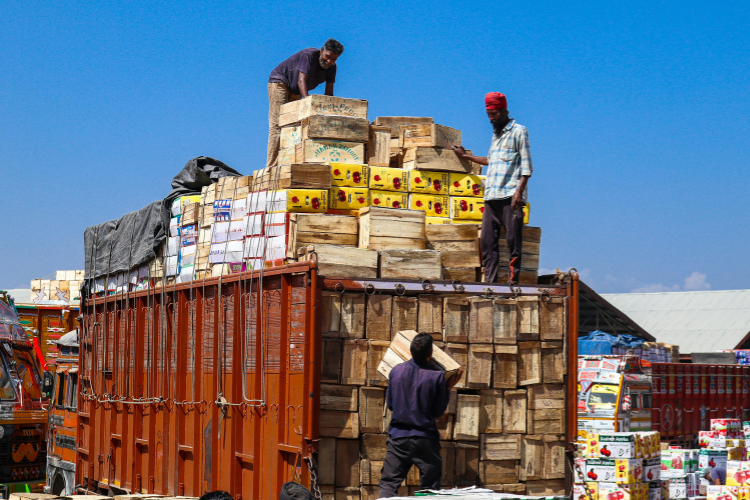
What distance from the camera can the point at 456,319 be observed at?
7703 millimetres

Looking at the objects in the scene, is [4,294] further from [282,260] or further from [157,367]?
[282,260]

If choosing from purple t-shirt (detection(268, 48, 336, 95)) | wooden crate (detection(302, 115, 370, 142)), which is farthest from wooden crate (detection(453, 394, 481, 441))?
purple t-shirt (detection(268, 48, 336, 95))

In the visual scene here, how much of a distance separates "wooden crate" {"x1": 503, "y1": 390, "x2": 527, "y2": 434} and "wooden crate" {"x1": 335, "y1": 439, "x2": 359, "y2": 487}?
4.57 ft

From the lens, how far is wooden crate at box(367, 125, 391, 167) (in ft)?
30.1

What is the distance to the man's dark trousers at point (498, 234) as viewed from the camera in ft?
28.0

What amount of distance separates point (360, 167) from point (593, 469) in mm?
4409

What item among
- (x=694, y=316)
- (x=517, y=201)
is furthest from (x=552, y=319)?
(x=694, y=316)

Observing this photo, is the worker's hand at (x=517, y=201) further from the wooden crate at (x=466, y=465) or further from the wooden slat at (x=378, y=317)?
the wooden crate at (x=466, y=465)

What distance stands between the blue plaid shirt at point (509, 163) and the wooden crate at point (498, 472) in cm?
252

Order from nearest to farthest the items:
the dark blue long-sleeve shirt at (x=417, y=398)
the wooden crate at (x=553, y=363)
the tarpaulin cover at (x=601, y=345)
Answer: the dark blue long-sleeve shirt at (x=417, y=398), the wooden crate at (x=553, y=363), the tarpaulin cover at (x=601, y=345)

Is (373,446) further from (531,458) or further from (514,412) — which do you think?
(531,458)

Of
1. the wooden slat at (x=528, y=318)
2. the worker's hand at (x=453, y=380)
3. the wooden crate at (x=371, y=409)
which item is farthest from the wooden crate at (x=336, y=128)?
the worker's hand at (x=453, y=380)

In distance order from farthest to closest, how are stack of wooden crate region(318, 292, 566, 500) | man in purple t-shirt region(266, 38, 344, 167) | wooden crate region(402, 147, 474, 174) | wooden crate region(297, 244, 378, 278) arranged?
man in purple t-shirt region(266, 38, 344, 167), wooden crate region(402, 147, 474, 174), wooden crate region(297, 244, 378, 278), stack of wooden crate region(318, 292, 566, 500)

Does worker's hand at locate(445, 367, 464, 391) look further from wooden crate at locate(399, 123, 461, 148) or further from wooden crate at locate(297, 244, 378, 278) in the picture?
wooden crate at locate(399, 123, 461, 148)
